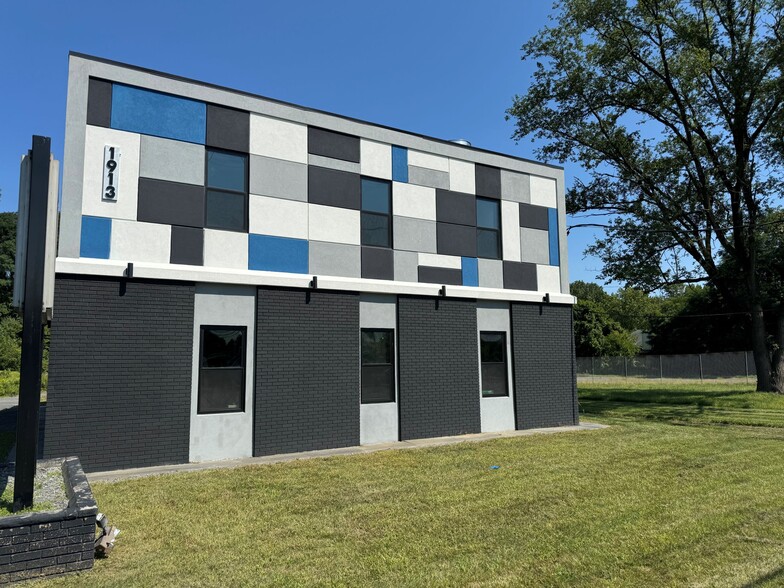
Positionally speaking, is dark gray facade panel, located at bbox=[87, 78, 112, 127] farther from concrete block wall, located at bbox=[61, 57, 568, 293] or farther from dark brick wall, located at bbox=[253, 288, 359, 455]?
dark brick wall, located at bbox=[253, 288, 359, 455]

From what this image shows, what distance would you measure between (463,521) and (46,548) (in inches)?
152

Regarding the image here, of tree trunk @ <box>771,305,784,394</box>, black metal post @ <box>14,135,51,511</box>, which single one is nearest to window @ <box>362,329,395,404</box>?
black metal post @ <box>14,135,51,511</box>

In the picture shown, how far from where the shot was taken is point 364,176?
39.2 ft

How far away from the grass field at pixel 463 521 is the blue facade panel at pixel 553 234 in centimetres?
565

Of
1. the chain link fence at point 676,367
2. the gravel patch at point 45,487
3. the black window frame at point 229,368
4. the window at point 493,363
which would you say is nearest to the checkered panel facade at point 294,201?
the black window frame at point 229,368

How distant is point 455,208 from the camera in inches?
516

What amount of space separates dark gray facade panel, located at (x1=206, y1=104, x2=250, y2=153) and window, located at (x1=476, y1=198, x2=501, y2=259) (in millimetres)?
5697

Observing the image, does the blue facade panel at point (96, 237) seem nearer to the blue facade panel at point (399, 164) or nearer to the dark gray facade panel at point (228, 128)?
the dark gray facade panel at point (228, 128)

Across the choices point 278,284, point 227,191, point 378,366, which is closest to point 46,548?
point 278,284

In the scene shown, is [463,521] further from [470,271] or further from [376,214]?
[470,271]

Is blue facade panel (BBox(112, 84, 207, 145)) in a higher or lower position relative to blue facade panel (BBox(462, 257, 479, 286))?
higher

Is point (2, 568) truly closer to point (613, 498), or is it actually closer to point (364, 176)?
point (613, 498)

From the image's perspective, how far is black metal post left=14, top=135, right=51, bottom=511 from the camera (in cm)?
521

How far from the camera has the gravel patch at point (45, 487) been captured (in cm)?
537
